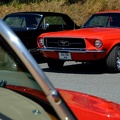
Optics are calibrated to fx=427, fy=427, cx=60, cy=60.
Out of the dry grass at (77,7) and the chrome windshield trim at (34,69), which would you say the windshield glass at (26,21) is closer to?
the dry grass at (77,7)

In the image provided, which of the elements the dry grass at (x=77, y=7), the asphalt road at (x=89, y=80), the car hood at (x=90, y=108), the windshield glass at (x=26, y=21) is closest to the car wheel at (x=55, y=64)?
the asphalt road at (x=89, y=80)

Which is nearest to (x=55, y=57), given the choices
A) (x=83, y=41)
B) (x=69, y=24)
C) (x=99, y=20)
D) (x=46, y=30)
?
(x=83, y=41)

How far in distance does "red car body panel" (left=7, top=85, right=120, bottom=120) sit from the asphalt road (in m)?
4.34

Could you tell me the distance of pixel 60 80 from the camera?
9648 mm

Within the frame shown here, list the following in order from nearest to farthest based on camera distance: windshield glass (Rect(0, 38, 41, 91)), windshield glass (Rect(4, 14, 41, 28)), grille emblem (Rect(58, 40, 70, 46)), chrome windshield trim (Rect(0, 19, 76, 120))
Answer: chrome windshield trim (Rect(0, 19, 76, 120)), windshield glass (Rect(0, 38, 41, 91)), grille emblem (Rect(58, 40, 70, 46)), windshield glass (Rect(4, 14, 41, 28))

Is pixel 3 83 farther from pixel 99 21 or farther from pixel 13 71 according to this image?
pixel 99 21

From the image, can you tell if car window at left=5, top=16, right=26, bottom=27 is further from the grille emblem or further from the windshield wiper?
the windshield wiper

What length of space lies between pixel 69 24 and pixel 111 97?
22.9 ft

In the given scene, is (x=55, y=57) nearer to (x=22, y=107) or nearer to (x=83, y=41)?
(x=83, y=41)

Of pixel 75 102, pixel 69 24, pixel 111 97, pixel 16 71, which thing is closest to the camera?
pixel 16 71

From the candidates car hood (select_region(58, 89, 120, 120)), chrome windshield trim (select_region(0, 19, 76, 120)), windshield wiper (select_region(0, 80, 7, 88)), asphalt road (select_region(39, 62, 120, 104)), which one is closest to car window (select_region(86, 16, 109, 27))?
asphalt road (select_region(39, 62, 120, 104))

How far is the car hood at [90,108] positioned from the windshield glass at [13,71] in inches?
15.8

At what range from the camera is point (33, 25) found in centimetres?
1304

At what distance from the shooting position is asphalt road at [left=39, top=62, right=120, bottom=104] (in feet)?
26.7
